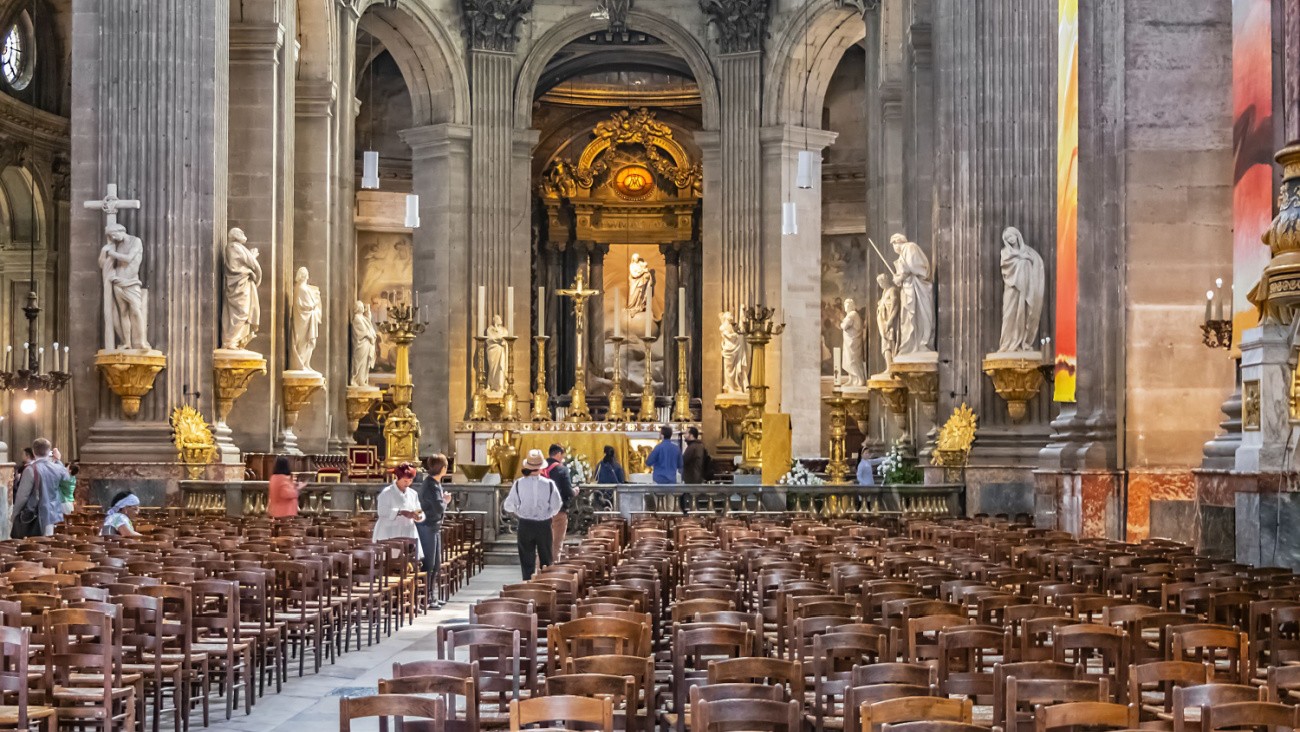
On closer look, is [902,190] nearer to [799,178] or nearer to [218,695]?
[799,178]

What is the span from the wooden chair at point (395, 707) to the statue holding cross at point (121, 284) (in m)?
20.2

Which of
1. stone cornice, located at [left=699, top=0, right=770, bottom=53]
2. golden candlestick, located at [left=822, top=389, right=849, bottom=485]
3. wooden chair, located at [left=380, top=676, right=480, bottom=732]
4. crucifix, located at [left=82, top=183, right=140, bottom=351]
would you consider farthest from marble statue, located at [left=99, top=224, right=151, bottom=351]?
stone cornice, located at [left=699, top=0, right=770, bottom=53]

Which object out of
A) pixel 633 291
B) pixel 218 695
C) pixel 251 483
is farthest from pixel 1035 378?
pixel 633 291

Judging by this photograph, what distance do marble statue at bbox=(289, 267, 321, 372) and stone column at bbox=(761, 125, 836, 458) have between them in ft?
44.0

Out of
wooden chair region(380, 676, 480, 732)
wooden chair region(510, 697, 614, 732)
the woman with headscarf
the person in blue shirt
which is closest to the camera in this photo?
wooden chair region(510, 697, 614, 732)

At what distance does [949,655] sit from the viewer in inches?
360

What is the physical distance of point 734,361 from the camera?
42188 mm

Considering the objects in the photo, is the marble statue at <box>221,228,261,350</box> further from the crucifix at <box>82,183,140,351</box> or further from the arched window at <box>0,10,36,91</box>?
the arched window at <box>0,10,36,91</box>

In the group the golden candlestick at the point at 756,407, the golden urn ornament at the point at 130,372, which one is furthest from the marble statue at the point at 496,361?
the golden urn ornament at the point at 130,372

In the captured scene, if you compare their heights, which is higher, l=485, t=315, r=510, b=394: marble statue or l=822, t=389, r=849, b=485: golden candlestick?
l=485, t=315, r=510, b=394: marble statue

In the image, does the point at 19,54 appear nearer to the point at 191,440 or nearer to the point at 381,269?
the point at 381,269

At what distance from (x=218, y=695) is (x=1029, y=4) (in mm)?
18562

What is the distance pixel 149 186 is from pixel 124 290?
161 cm

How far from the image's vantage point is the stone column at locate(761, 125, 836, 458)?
43.0 m
